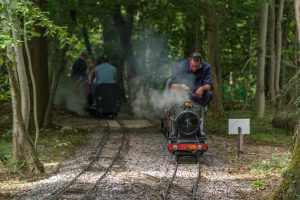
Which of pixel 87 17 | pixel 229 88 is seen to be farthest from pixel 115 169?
pixel 229 88

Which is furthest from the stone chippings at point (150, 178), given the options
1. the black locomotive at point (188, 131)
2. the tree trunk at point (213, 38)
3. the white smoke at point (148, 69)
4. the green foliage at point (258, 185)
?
the white smoke at point (148, 69)

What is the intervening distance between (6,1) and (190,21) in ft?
58.2

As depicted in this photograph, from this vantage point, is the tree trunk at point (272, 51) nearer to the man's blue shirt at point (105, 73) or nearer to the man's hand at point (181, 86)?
the man's blue shirt at point (105, 73)

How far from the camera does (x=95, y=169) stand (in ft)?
41.4

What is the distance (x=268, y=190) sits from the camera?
34.2 ft

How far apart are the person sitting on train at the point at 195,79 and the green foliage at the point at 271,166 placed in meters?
1.86

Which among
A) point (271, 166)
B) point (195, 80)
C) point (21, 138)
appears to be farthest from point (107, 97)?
point (271, 166)

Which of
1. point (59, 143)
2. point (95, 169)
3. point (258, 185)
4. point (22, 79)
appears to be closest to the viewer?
point (258, 185)

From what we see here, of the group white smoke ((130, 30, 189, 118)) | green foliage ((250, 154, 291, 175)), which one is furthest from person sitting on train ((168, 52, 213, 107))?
white smoke ((130, 30, 189, 118))

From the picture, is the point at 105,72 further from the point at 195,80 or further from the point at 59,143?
the point at 195,80

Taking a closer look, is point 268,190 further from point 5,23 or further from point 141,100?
point 141,100

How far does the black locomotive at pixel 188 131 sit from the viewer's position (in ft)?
42.7

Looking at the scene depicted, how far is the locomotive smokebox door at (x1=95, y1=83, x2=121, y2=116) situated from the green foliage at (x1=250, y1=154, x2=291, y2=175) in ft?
34.8

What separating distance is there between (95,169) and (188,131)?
2002 millimetres
